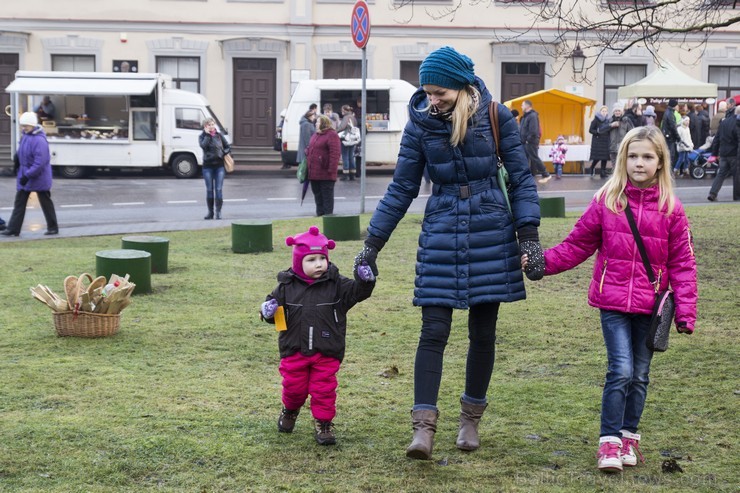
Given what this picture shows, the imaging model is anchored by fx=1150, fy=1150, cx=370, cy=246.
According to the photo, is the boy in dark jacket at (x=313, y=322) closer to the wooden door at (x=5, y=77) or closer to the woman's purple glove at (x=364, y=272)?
the woman's purple glove at (x=364, y=272)

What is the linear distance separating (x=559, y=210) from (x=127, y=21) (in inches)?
835

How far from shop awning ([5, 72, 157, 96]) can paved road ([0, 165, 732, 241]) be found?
6.85ft

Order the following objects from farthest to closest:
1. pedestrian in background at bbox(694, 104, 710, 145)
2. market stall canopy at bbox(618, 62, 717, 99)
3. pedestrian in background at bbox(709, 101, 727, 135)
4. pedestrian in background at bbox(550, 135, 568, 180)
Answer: market stall canopy at bbox(618, 62, 717, 99) < pedestrian in background at bbox(694, 104, 710, 145) < pedestrian in background at bbox(709, 101, 727, 135) < pedestrian in background at bbox(550, 135, 568, 180)

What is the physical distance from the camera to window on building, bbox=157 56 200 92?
34.6 meters

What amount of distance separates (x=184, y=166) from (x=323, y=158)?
11798 mm

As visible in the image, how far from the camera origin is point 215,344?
7.94 m

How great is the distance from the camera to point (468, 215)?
5.23m

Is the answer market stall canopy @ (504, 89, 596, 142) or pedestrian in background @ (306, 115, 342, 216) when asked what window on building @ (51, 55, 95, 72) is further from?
pedestrian in background @ (306, 115, 342, 216)

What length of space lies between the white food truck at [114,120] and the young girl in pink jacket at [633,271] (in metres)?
22.9

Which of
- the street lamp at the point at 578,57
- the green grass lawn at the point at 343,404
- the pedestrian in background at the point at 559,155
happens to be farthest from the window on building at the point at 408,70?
the green grass lawn at the point at 343,404

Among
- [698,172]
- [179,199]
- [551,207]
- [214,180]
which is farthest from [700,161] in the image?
[214,180]

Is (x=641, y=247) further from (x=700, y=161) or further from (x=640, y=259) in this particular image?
(x=700, y=161)

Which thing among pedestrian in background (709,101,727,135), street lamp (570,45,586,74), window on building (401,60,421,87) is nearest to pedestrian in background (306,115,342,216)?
street lamp (570,45,586,74)

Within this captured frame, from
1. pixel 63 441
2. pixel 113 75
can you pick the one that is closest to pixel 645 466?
pixel 63 441
